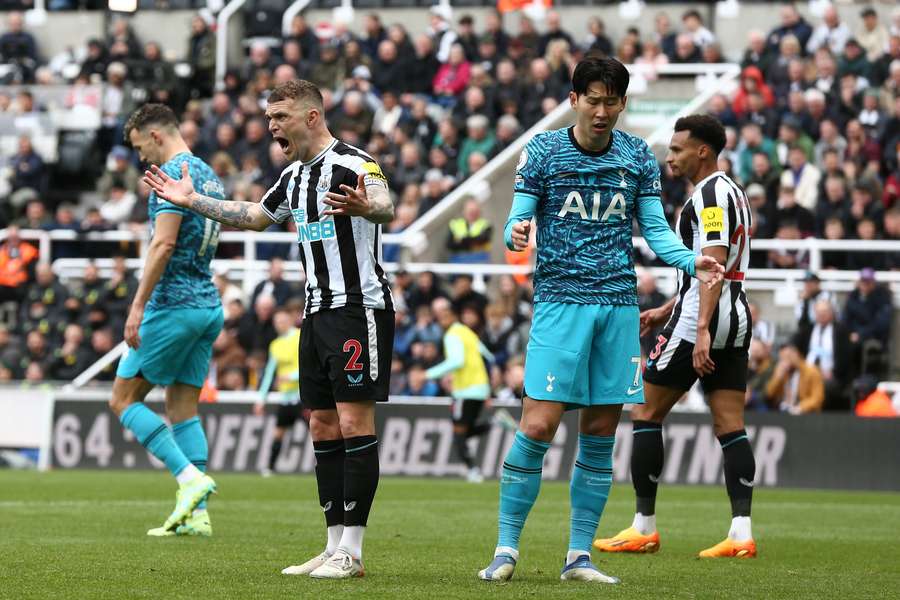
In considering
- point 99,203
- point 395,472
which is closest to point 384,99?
point 99,203

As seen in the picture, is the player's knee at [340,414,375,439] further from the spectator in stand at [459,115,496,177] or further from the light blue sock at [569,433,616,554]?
the spectator in stand at [459,115,496,177]

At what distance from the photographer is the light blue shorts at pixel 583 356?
319 inches

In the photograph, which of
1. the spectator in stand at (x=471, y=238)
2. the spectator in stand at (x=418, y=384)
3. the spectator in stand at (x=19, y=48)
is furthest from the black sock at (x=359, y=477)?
the spectator in stand at (x=19, y=48)

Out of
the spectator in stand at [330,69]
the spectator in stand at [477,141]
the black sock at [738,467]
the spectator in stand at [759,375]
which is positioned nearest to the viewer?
the black sock at [738,467]

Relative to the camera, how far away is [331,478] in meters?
8.55

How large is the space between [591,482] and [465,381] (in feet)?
39.0

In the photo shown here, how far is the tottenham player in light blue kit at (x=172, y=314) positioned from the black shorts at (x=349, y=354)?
2.49 metres

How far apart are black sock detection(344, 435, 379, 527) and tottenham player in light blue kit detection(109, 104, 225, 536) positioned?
2.57 m

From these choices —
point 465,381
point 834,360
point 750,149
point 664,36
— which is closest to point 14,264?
point 465,381

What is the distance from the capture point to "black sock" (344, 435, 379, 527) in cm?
826

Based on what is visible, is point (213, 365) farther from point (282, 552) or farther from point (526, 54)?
point (282, 552)

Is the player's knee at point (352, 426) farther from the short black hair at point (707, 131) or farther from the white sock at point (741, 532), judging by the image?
the short black hair at point (707, 131)

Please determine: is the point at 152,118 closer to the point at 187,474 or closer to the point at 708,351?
the point at 187,474

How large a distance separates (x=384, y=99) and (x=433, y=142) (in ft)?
4.48
